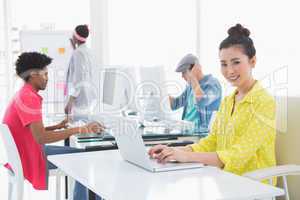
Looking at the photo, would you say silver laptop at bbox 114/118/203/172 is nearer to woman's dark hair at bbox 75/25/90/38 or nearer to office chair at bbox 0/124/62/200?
office chair at bbox 0/124/62/200

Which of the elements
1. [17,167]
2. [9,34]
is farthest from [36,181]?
[9,34]

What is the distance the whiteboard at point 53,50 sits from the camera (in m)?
5.02

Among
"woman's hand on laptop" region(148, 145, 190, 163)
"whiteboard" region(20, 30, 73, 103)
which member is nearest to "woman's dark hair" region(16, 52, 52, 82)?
"woman's hand on laptop" region(148, 145, 190, 163)

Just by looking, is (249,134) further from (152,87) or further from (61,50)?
(61,50)

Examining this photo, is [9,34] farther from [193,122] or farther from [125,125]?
[125,125]

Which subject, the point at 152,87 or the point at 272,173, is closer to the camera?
the point at 272,173

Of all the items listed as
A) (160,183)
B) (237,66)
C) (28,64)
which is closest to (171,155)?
(160,183)

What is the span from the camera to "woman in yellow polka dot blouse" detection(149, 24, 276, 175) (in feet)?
6.09

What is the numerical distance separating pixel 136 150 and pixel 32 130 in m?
1.25

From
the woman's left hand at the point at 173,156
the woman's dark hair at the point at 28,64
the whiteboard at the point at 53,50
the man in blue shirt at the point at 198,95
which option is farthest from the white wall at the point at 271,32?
the whiteboard at the point at 53,50

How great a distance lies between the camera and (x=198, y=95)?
317 cm

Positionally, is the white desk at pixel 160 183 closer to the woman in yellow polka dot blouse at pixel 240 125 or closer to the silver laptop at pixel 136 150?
the silver laptop at pixel 136 150

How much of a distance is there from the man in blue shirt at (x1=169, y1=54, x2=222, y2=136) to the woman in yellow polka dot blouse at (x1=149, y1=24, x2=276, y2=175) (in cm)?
82

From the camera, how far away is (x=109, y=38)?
5527 millimetres
